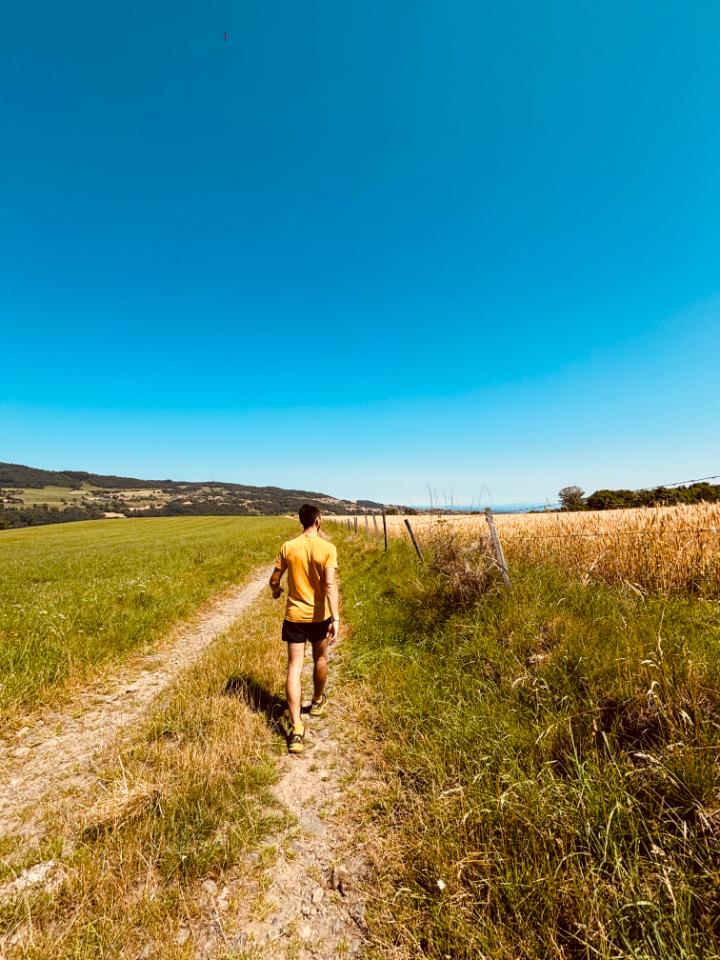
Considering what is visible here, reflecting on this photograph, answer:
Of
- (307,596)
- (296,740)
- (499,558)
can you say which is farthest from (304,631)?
(499,558)

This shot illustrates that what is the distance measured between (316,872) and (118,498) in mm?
162861

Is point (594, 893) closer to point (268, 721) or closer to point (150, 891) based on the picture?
Result: point (150, 891)

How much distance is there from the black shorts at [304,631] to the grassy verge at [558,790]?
1.21 meters

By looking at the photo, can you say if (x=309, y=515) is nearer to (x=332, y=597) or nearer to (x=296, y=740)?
(x=332, y=597)

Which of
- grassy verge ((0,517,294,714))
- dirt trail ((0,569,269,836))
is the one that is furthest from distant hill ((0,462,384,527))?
dirt trail ((0,569,269,836))

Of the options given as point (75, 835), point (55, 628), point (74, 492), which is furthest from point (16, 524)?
point (75, 835)

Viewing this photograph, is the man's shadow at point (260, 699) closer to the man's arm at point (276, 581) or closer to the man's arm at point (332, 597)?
the man's arm at point (332, 597)

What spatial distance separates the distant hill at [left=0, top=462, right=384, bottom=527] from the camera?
100 metres

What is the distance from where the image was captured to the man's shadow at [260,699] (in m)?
5.05

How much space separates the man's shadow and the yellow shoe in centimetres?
27

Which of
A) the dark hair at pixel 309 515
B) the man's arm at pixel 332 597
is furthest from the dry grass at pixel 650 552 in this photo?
the dark hair at pixel 309 515

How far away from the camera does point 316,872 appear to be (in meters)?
2.94

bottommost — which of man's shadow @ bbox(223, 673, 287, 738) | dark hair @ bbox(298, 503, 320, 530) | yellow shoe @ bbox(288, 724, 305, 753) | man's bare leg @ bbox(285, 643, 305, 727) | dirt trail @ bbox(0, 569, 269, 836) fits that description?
dirt trail @ bbox(0, 569, 269, 836)

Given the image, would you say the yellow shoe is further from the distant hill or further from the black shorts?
the distant hill
